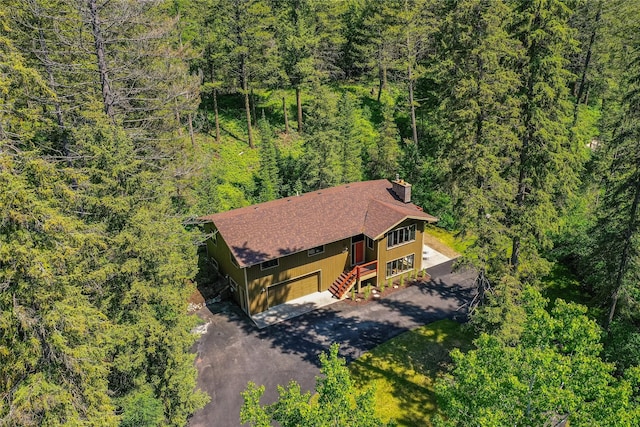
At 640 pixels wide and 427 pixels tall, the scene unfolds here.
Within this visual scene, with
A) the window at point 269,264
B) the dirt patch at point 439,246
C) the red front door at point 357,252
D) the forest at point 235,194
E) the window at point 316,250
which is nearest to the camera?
the forest at point 235,194

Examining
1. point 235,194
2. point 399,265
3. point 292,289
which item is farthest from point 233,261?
point 399,265

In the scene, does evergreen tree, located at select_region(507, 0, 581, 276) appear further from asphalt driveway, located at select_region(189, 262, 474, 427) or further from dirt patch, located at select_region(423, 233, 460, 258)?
dirt patch, located at select_region(423, 233, 460, 258)

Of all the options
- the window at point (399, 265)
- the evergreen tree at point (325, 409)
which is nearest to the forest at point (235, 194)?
the evergreen tree at point (325, 409)

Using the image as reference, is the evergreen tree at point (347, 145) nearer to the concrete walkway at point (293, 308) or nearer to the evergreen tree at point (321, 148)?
the evergreen tree at point (321, 148)

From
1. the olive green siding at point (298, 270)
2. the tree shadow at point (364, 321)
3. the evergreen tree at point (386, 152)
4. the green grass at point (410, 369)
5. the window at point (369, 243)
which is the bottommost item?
the green grass at point (410, 369)

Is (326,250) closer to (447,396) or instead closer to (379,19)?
(447,396)

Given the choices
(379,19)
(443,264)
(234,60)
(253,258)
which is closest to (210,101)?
(234,60)
